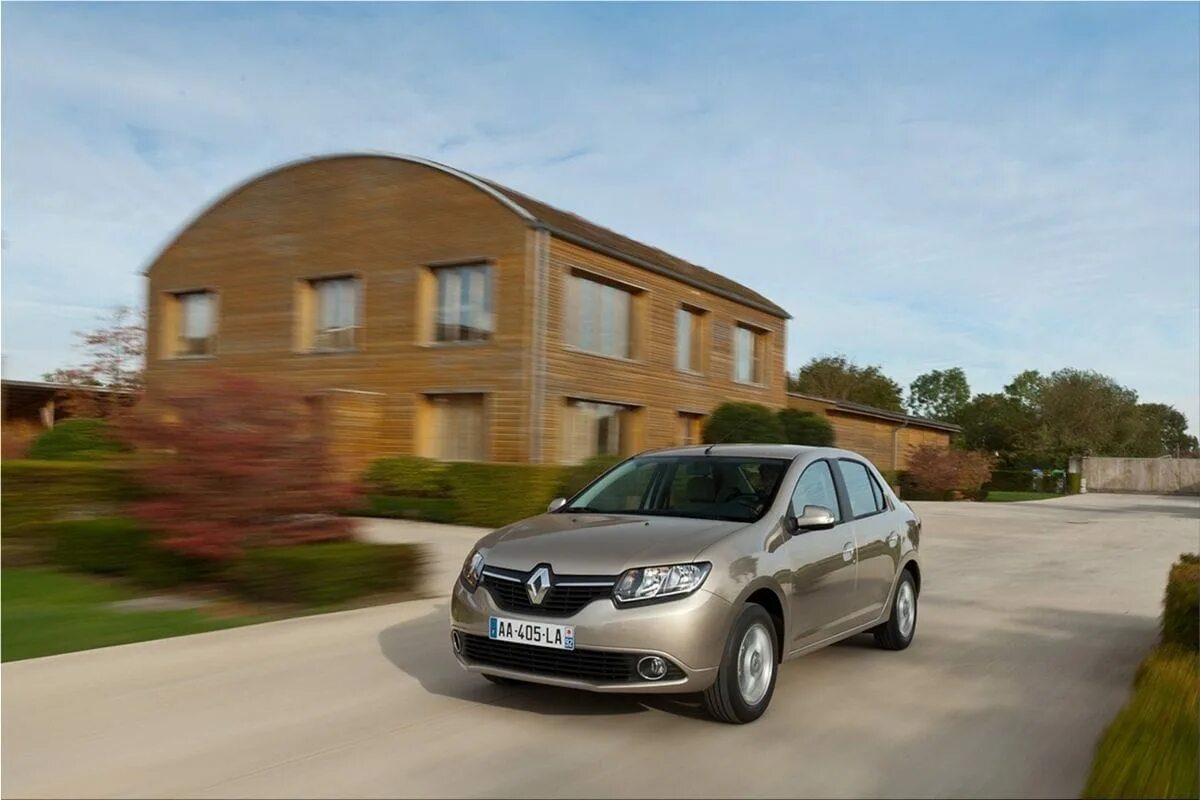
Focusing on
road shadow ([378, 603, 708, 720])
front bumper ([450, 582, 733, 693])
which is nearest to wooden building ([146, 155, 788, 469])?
road shadow ([378, 603, 708, 720])

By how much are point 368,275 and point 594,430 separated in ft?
20.9

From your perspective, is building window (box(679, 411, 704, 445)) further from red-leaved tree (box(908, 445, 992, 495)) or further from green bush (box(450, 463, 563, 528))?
red-leaved tree (box(908, 445, 992, 495))

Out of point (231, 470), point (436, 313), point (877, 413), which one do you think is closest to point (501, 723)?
point (231, 470)

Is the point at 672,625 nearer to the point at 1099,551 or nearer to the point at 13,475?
the point at 13,475

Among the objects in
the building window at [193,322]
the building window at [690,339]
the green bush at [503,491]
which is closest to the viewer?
the green bush at [503,491]

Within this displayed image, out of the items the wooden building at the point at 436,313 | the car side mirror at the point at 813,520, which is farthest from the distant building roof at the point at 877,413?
the car side mirror at the point at 813,520

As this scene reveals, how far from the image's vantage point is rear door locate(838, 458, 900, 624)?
7305 millimetres

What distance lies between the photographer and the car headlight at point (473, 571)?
605cm

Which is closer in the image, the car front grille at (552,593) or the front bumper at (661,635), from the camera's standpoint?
the front bumper at (661,635)

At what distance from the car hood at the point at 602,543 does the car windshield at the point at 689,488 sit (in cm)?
33

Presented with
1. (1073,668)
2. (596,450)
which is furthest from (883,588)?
(596,450)

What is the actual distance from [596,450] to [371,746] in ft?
61.5

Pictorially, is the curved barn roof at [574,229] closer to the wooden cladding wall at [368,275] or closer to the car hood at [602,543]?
the wooden cladding wall at [368,275]

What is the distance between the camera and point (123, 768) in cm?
493
